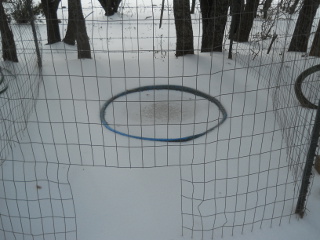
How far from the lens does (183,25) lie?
5438mm

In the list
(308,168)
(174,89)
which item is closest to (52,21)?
(174,89)

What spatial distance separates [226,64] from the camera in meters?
5.12

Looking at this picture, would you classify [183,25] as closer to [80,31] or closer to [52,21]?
[80,31]

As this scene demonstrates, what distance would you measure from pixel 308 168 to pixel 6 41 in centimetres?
438

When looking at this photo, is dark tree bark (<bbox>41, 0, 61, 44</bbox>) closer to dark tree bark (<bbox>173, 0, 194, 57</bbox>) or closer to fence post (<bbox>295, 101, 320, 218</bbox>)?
dark tree bark (<bbox>173, 0, 194, 57</bbox>)

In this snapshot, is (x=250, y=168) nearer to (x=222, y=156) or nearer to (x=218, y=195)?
(x=222, y=156)

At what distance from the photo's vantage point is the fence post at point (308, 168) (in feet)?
7.92

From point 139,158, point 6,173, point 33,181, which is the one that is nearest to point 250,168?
point 139,158

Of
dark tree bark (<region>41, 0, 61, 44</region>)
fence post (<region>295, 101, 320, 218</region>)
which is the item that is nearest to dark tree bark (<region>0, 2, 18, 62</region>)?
dark tree bark (<region>41, 0, 61, 44</region>)

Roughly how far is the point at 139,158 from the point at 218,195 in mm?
874

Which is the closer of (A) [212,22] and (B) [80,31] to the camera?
(B) [80,31]

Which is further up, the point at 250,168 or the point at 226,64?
the point at 226,64

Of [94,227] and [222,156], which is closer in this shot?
[94,227]

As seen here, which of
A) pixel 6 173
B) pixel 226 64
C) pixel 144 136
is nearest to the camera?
pixel 6 173
